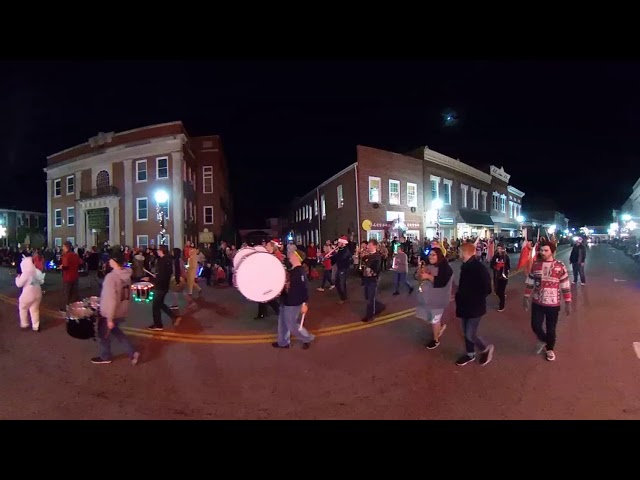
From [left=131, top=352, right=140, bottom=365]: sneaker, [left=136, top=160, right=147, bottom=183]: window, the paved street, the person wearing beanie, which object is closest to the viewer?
the paved street

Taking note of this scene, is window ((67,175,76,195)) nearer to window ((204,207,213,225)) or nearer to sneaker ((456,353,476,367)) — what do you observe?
window ((204,207,213,225))

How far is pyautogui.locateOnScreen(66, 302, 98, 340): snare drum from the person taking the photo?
5562 millimetres

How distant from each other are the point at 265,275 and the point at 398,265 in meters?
6.14

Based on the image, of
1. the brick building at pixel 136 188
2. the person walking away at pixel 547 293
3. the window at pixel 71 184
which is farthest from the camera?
the window at pixel 71 184

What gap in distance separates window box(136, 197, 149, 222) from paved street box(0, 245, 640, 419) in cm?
2234

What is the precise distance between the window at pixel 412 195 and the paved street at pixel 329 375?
21.3 meters

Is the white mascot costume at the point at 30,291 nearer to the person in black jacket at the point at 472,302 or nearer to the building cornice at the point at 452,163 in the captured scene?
the person in black jacket at the point at 472,302

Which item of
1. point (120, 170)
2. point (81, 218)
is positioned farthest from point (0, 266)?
point (120, 170)

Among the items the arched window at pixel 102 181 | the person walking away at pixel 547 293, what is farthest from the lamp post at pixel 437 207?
the arched window at pixel 102 181

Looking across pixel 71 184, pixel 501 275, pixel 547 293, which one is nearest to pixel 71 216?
pixel 71 184

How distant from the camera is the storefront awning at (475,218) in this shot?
112 ft

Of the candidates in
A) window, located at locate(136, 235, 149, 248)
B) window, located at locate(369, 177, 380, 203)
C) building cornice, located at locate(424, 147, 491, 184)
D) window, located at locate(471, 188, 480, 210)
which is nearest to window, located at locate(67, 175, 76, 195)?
window, located at locate(136, 235, 149, 248)

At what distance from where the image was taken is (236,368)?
17.3 ft
